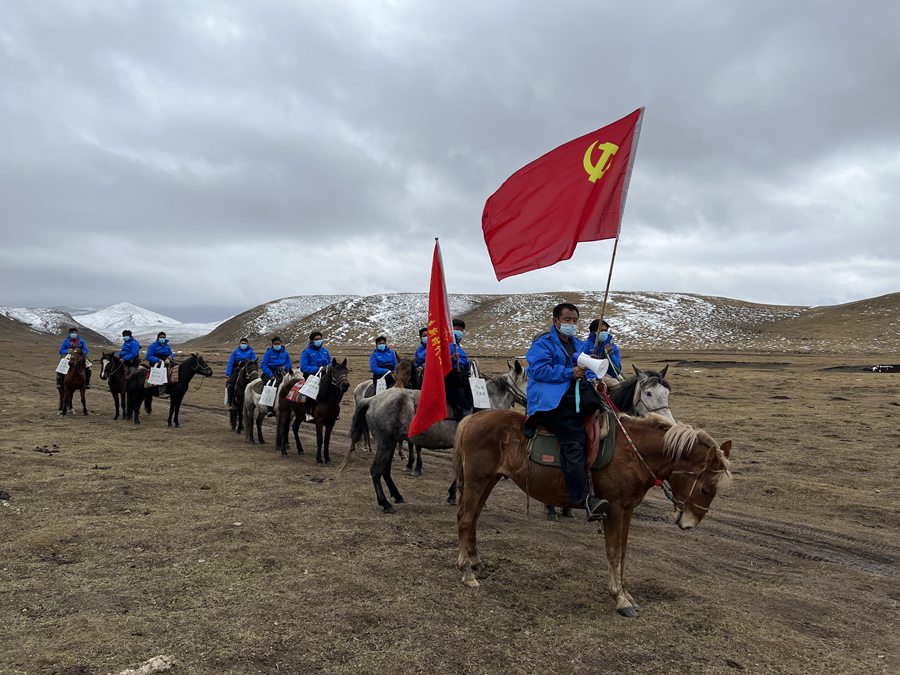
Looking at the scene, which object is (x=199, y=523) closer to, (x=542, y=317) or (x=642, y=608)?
(x=642, y=608)

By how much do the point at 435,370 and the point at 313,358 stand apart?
23.0 feet

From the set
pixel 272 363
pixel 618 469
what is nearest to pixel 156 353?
pixel 272 363

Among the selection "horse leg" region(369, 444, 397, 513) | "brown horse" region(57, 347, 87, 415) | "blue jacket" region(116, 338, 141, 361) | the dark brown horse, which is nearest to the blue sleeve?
"horse leg" region(369, 444, 397, 513)

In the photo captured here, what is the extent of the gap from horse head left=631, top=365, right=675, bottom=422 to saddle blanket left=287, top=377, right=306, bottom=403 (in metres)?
7.79

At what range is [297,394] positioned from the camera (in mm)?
13000

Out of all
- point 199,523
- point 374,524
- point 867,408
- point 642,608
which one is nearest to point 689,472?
point 642,608

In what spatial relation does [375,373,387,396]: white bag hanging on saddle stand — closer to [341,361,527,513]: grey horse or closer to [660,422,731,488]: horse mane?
[341,361,527,513]: grey horse

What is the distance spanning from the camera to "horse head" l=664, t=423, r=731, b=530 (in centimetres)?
513

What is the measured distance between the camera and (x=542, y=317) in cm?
10069

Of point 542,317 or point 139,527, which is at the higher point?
point 542,317

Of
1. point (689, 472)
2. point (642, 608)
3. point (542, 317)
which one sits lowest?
point (642, 608)

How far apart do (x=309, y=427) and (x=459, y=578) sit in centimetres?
1296

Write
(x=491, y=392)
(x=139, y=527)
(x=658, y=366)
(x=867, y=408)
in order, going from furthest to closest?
(x=658, y=366)
(x=867, y=408)
(x=491, y=392)
(x=139, y=527)

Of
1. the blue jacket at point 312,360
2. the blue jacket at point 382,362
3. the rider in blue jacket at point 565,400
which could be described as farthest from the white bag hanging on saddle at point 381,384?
the rider in blue jacket at point 565,400
